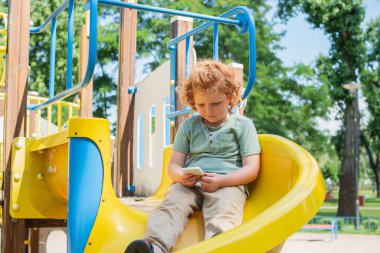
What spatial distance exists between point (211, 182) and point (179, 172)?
17cm

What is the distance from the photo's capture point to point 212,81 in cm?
237

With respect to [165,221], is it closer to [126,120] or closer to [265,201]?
[265,201]

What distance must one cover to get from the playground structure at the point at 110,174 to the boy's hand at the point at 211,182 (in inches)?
6.2

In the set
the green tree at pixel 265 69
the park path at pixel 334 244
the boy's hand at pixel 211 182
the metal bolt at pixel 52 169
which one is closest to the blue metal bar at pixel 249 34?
the boy's hand at pixel 211 182

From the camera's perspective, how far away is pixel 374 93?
1980cm

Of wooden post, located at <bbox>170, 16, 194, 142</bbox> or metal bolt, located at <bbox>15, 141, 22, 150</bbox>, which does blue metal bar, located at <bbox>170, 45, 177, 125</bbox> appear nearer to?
wooden post, located at <bbox>170, 16, 194, 142</bbox>

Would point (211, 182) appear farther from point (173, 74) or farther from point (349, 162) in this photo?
point (349, 162)

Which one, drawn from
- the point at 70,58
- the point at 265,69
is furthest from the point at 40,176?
the point at 265,69

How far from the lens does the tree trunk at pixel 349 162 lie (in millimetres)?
16578

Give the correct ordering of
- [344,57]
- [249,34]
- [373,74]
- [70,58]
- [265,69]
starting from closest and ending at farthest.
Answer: [70,58] → [249,34] → [265,69] → [344,57] → [373,74]

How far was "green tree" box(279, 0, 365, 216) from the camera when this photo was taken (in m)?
16.7

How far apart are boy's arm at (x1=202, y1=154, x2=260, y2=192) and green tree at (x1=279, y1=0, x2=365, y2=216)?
579 inches

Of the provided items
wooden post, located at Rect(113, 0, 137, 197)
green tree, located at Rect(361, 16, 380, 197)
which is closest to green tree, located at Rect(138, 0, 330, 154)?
green tree, located at Rect(361, 16, 380, 197)

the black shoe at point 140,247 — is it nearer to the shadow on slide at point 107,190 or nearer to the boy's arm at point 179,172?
the shadow on slide at point 107,190
